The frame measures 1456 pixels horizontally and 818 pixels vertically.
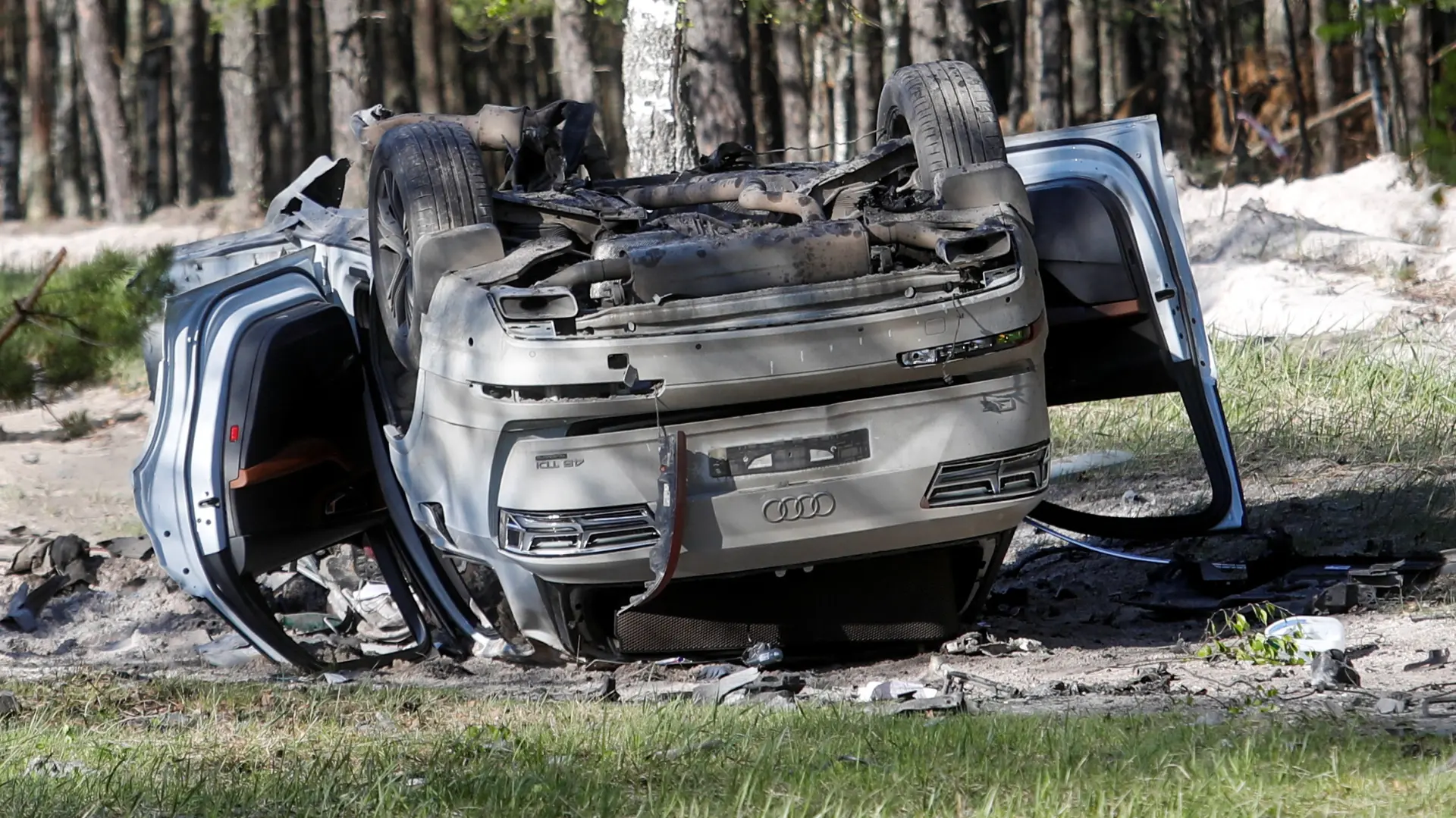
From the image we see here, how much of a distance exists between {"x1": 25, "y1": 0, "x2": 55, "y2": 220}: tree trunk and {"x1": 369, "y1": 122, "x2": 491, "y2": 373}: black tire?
2745 cm

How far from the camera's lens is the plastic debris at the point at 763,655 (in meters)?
5.98

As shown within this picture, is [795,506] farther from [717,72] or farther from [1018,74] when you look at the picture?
[1018,74]

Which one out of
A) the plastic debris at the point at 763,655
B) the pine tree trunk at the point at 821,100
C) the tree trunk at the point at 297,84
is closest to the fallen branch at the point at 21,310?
the plastic debris at the point at 763,655

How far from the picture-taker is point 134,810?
3646 millimetres

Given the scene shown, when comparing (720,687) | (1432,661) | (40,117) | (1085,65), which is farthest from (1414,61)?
(40,117)

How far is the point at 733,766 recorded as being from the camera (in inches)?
156

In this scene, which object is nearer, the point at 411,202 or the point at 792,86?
the point at 411,202

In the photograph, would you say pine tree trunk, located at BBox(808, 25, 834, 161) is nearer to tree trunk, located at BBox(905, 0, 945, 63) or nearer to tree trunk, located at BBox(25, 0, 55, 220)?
tree trunk, located at BBox(905, 0, 945, 63)

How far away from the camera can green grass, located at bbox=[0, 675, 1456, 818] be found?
355 cm

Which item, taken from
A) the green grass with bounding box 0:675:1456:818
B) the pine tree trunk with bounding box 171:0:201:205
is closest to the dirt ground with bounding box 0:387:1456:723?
the green grass with bounding box 0:675:1456:818

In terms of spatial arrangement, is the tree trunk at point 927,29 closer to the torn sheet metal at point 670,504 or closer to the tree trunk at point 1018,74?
the tree trunk at point 1018,74

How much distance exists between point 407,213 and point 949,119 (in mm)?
1900

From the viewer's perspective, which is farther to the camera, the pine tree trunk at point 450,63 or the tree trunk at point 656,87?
the pine tree trunk at point 450,63

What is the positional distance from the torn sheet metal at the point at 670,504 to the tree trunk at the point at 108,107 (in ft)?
74.2
